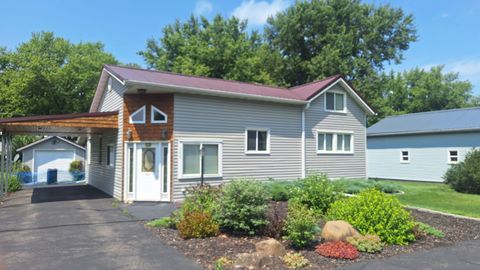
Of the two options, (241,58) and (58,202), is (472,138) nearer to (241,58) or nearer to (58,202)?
(241,58)

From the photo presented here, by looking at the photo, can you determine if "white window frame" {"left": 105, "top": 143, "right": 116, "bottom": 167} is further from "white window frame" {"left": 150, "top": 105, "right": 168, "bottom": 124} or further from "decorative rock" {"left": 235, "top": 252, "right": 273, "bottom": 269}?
"decorative rock" {"left": 235, "top": 252, "right": 273, "bottom": 269}

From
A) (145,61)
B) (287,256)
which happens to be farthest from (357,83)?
(287,256)

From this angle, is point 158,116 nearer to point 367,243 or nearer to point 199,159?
point 199,159

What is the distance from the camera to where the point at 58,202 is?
1357 centimetres

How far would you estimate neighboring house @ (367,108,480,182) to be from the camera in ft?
71.3

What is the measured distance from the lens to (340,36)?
3672cm

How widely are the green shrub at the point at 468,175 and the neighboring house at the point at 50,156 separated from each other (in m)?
24.3

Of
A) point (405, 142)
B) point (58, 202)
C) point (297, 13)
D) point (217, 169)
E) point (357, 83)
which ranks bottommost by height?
point (58, 202)

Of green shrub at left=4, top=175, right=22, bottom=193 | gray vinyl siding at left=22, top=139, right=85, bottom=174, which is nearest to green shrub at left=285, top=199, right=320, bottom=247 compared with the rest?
green shrub at left=4, top=175, right=22, bottom=193

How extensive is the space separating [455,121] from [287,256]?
70.3 ft

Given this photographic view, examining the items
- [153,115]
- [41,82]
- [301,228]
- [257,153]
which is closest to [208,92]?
[153,115]

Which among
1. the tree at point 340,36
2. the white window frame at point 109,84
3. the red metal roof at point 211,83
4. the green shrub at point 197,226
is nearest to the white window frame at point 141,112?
the red metal roof at point 211,83

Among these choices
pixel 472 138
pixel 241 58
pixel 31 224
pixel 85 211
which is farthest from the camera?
pixel 241 58

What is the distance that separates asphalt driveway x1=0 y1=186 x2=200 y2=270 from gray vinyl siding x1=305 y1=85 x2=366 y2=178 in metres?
9.62
